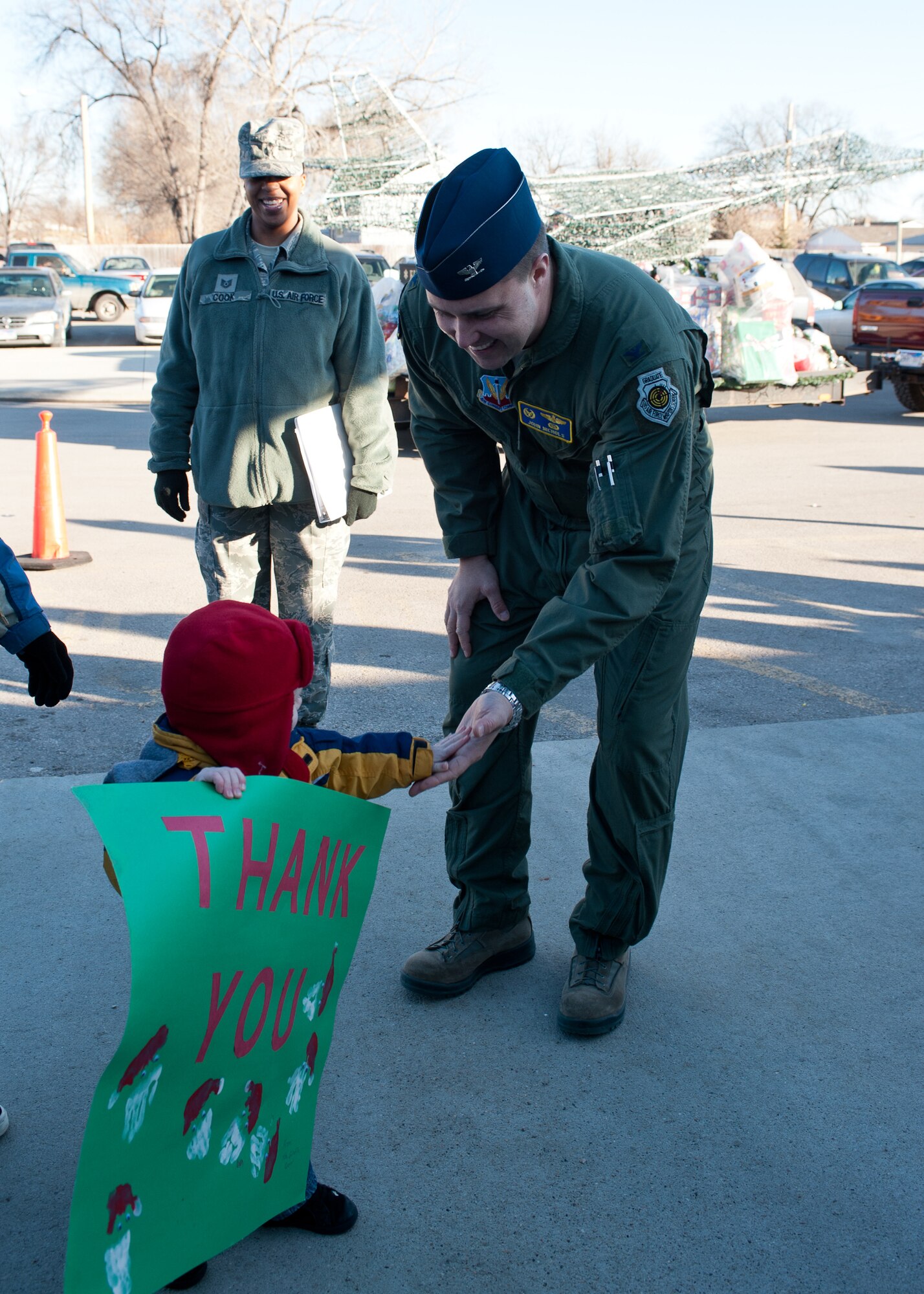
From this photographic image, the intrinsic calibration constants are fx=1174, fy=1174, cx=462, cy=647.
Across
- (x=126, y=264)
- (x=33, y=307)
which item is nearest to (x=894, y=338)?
(x=33, y=307)

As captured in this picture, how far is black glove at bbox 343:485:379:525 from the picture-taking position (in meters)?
3.96

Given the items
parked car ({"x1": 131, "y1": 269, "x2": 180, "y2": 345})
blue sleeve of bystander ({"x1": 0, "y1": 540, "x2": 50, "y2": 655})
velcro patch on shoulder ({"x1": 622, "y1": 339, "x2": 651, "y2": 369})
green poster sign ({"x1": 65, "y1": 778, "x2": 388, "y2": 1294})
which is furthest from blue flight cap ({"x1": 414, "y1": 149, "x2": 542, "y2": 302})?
parked car ({"x1": 131, "y1": 269, "x2": 180, "y2": 345})

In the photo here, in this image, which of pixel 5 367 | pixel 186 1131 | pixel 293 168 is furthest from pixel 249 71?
pixel 186 1131

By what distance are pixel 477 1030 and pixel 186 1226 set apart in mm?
1006

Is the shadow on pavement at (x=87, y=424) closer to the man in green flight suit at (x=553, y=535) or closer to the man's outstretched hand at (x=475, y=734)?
the man in green flight suit at (x=553, y=535)

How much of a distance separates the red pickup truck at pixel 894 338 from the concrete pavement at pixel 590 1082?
38.5ft

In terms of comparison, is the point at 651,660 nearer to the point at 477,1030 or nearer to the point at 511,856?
the point at 511,856

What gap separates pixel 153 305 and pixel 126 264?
12300 millimetres

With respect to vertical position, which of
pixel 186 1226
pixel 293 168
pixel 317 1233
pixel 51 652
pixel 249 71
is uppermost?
pixel 249 71

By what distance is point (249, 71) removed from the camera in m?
42.4

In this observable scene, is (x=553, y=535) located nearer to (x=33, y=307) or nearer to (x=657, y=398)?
(x=657, y=398)

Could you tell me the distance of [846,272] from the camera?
23.7 metres

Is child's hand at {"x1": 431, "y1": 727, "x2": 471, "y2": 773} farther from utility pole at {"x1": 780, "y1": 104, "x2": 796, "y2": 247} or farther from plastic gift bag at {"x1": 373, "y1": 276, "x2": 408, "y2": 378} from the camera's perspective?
utility pole at {"x1": 780, "y1": 104, "x2": 796, "y2": 247}

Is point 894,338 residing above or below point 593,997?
above
